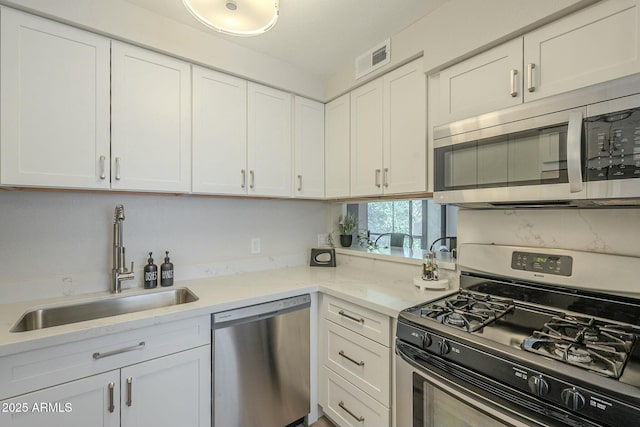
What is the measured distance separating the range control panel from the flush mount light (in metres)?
1.56

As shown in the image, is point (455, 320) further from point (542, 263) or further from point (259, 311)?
point (259, 311)

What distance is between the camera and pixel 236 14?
3.96 feet

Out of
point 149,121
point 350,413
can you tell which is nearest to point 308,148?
point 149,121

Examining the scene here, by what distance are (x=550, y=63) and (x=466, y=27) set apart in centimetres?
45

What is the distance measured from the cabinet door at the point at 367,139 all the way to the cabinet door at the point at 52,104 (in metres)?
1.49

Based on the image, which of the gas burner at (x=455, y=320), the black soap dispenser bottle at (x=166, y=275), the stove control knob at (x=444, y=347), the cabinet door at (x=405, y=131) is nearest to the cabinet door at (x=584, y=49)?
the cabinet door at (x=405, y=131)

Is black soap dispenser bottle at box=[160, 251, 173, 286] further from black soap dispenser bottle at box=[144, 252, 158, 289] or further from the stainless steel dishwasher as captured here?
the stainless steel dishwasher

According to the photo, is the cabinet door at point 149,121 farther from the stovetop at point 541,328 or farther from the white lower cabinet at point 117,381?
the stovetop at point 541,328

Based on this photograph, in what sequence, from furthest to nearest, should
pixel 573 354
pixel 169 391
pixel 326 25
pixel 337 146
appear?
1. pixel 337 146
2. pixel 326 25
3. pixel 169 391
4. pixel 573 354

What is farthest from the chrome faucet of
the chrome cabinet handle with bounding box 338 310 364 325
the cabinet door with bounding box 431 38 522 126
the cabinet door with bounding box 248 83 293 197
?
the cabinet door with bounding box 431 38 522 126

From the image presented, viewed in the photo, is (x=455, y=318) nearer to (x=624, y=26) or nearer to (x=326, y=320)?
(x=326, y=320)

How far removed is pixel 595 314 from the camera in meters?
1.18

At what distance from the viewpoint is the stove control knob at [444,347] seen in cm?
106

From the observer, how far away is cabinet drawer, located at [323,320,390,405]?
1415 millimetres
